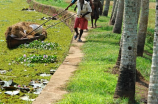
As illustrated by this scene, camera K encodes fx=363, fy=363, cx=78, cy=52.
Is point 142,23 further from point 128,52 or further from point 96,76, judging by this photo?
point 128,52

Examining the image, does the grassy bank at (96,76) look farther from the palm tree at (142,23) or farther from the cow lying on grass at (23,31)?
the cow lying on grass at (23,31)

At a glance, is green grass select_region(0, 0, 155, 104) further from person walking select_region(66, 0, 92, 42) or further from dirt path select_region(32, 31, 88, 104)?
person walking select_region(66, 0, 92, 42)

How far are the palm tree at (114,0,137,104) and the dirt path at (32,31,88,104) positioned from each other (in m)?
1.21

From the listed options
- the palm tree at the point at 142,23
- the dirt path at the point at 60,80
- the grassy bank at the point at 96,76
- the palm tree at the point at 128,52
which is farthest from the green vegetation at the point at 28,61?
the palm tree at the point at 142,23

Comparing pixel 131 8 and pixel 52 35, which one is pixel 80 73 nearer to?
pixel 131 8

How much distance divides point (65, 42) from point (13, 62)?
14.3 ft

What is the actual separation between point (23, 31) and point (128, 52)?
7.83 meters

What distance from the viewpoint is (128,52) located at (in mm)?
6926

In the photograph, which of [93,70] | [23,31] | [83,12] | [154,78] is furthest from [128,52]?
[23,31]

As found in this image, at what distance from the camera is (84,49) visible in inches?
478

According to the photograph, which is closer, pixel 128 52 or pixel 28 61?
pixel 128 52

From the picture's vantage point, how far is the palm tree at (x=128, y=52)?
6.87 metres

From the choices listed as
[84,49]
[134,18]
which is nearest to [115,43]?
[84,49]

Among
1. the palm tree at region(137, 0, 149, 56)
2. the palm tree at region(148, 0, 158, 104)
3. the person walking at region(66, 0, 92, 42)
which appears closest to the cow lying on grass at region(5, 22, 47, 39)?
the person walking at region(66, 0, 92, 42)
